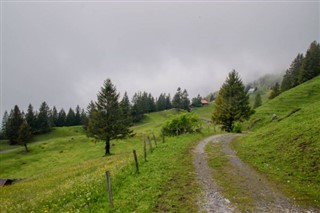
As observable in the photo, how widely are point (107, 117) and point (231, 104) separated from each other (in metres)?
27.1

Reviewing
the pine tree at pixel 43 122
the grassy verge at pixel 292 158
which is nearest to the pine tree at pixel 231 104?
the grassy verge at pixel 292 158

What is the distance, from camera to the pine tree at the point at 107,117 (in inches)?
2181

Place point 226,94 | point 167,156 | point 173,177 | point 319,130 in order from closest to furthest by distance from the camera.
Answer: point 173,177
point 319,130
point 167,156
point 226,94

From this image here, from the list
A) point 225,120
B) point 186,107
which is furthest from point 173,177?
point 186,107

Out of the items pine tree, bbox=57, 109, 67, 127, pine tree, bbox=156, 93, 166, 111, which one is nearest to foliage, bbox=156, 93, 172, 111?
pine tree, bbox=156, 93, 166, 111

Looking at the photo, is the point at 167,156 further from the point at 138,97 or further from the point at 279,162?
the point at 138,97

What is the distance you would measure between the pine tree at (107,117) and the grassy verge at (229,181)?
3235cm

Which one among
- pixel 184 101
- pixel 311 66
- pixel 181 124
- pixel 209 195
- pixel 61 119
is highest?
pixel 311 66

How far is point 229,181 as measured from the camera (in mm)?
17234

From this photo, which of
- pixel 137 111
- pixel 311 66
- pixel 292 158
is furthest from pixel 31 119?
pixel 292 158

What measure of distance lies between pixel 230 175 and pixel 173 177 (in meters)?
3.97

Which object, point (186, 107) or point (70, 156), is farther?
A: point (186, 107)

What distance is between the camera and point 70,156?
6888 centimetres

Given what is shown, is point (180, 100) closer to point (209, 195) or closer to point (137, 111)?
point (137, 111)
